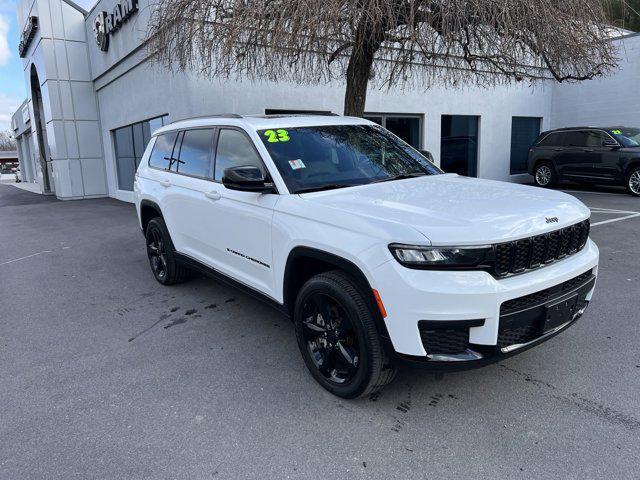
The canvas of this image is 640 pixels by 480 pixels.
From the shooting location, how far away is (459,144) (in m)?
15.3

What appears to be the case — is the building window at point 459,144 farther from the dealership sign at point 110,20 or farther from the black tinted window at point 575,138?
the dealership sign at point 110,20

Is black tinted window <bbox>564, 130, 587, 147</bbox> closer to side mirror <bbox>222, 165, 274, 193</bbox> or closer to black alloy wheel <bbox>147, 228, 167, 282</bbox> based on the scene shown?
black alloy wheel <bbox>147, 228, 167, 282</bbox>

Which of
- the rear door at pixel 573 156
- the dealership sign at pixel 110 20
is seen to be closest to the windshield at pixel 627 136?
the rear door at pixel 573 156

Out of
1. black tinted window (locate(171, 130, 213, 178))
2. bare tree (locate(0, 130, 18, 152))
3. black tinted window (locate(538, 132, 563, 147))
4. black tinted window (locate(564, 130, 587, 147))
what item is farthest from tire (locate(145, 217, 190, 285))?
bare tree (locate(0, 130, 18, 152))

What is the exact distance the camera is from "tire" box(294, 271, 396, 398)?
2.88 metres

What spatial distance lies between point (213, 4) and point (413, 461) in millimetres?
6712

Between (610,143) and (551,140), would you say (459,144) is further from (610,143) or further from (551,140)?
(610,143)

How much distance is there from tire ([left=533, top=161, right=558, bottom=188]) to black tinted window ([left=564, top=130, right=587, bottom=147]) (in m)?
0.78

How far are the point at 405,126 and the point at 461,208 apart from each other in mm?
11819

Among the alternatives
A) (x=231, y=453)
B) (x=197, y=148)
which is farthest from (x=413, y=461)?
(x=197, y=148)

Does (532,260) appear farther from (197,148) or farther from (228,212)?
(197,148)

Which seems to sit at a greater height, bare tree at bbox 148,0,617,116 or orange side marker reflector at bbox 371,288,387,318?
bare tree at bbox 148,0,617,116

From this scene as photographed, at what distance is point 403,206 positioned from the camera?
118 inches

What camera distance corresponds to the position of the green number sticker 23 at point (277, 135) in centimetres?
391
